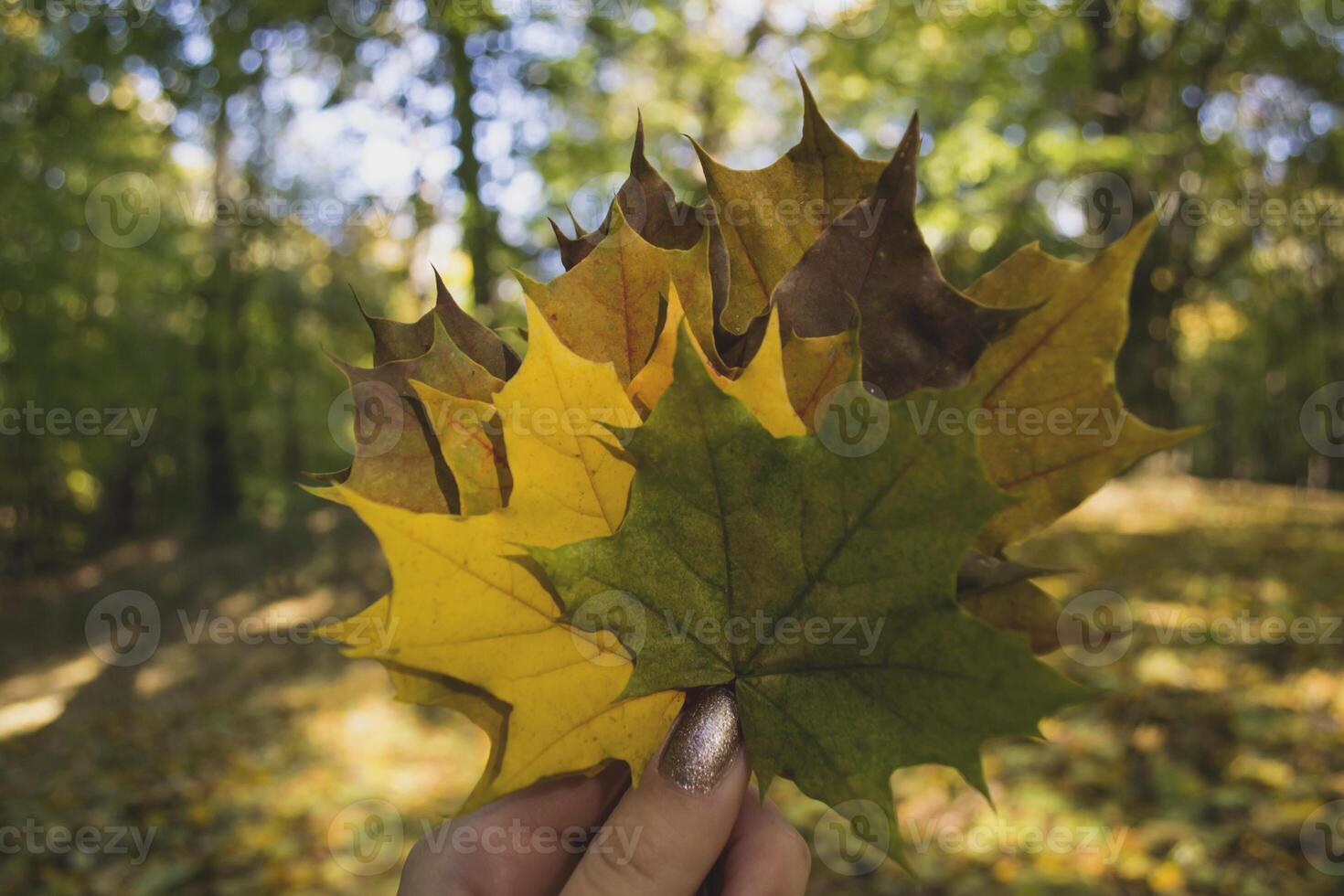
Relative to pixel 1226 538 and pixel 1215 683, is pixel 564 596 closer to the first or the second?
pixel 1215 683

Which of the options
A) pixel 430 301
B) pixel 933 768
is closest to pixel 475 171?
pixel 430 301

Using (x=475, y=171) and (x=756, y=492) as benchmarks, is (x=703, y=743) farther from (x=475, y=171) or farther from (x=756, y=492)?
(x=475, y=171)

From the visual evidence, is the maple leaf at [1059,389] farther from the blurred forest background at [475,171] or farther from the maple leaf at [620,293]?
the blurred forest background at [475,171]

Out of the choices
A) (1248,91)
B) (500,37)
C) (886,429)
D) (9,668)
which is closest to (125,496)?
(9,668)

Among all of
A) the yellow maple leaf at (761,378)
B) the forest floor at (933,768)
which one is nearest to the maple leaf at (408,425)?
the yellow maple leaf at (761,378)

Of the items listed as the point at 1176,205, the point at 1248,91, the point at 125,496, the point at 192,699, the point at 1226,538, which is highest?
the point at 1248,91

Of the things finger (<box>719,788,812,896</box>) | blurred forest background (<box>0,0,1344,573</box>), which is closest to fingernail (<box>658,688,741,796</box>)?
finger (<box>719,788,812,896</box>)
